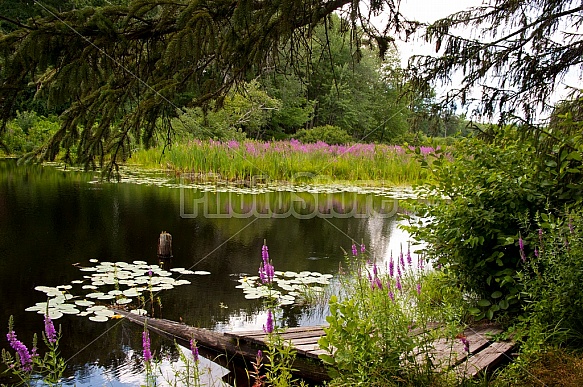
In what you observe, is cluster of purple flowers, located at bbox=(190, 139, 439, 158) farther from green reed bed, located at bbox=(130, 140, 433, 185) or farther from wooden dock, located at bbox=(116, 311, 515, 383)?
wooden dock, located at bbox=(116, 311, 515, 383)

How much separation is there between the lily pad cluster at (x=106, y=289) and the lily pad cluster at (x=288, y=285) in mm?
591

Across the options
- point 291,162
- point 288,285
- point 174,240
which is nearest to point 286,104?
point 291,162

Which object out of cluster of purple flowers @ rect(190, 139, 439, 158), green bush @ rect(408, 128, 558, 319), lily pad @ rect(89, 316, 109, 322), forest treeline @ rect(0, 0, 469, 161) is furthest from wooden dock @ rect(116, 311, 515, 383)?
cluster of purple flowers @ rect(190, 139, 439, 158)

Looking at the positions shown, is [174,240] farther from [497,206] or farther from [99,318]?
[497,206]

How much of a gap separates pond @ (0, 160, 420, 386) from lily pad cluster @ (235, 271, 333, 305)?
0.34 feet

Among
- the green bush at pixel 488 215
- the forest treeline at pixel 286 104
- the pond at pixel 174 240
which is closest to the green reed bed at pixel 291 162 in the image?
the forest treeline at pixel 286 104

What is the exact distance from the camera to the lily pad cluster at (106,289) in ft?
13.1

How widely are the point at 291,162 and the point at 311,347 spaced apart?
10.8 meters

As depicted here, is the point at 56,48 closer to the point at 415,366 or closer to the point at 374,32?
the point at 374,32

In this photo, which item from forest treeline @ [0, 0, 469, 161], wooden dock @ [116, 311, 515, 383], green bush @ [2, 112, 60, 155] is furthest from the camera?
green bush @ [2, 112, 60, 155]

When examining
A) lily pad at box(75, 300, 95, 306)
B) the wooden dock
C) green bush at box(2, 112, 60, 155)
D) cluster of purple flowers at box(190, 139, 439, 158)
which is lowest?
lily pad at box(75, 300, 95, 306)

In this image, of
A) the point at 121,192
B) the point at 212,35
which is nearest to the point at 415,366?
the point at 212,35

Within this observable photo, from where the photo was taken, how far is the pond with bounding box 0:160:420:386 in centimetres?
369

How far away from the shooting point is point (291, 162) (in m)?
13.6
